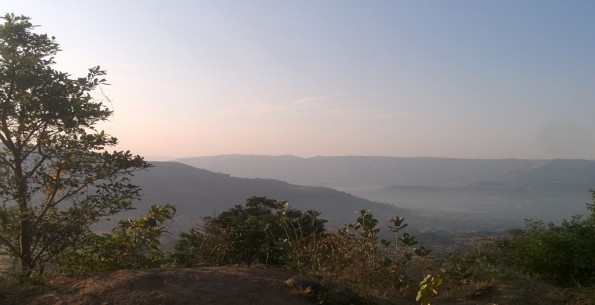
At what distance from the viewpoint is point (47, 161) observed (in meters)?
8.20

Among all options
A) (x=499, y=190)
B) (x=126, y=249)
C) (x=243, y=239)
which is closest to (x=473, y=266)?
(x=243, y=239)

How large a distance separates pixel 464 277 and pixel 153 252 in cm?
454

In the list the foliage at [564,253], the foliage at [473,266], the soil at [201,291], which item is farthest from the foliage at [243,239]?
the foliage at [564,253]

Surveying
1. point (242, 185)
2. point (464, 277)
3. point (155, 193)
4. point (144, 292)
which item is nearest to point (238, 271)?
point (144, 292)

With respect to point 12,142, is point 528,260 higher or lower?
lower

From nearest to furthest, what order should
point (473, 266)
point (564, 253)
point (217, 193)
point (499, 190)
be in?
point (564, 253) → point (473, 266) → point (217, 193) → point (499, 190)

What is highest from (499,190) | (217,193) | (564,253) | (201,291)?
(564,253)

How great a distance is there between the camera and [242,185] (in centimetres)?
7256

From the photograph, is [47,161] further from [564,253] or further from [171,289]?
[564,253]

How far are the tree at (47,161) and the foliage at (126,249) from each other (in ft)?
1.92

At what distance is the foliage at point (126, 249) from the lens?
6906mm

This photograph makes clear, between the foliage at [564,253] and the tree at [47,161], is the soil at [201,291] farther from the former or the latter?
the tree at [47,161]

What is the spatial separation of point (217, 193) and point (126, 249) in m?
60.8

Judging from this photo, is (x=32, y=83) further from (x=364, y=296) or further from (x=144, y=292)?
(x=364, y=296)
